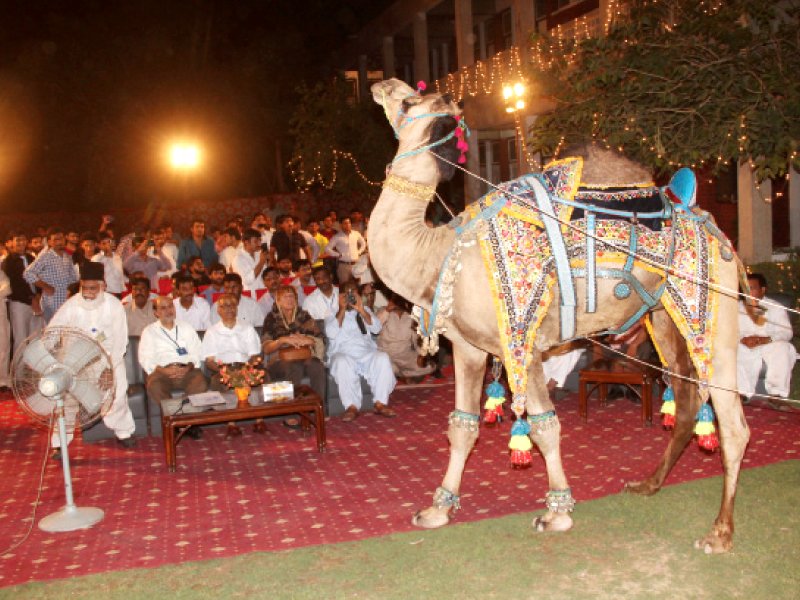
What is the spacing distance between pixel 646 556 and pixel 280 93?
88.9ft

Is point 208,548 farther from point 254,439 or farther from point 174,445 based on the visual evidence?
point 254,439

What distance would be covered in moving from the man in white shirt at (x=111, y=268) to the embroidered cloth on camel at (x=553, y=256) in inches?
372

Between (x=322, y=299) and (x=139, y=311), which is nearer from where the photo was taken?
(x=139, y=311)

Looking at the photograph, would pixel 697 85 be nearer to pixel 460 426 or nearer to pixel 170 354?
pixel 460 426

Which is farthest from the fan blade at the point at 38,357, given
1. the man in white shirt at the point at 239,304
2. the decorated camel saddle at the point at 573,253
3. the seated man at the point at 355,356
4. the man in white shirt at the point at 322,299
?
the man in white shirt at the point at 322,299

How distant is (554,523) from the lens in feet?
17.7

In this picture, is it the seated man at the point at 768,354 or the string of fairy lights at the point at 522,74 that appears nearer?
the seated man at the point at 768,354

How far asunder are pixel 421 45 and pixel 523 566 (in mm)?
21560

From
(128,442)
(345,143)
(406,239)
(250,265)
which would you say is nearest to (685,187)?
(406,239)

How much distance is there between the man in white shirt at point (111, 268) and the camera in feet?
44.0

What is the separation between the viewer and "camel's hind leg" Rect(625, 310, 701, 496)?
598 cm

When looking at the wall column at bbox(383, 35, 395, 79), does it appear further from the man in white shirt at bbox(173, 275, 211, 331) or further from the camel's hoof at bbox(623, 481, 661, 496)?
the camel's hoof at bbox(623, 481, 661, 496)

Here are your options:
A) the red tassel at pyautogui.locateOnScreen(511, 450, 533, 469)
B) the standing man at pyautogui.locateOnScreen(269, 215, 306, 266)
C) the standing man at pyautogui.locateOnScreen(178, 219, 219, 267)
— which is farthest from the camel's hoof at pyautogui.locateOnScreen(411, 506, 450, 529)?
the standing man at pyautogui.locateOnScreen(269, 215, 306, 266)

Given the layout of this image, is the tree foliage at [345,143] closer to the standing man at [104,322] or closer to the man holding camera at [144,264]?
the man holding camera at [144,264]
